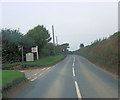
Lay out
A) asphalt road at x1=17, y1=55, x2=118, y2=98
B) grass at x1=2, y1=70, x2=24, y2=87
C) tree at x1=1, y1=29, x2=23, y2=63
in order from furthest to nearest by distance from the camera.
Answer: tree at x1=1, y1=29, x2=23, y2=63
grass at x1=2, y1=70, x2=24, y2=87
asphalt road at x1=17, y1=55, x2=118, y2=98

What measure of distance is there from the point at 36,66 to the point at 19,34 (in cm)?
820

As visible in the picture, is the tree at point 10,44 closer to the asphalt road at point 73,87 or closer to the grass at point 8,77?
the asphalt road at point 73,87

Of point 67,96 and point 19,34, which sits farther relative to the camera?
point 19,34

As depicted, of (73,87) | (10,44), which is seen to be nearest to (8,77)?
(73,87)

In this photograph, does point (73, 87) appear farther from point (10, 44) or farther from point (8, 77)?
point (10, 44)

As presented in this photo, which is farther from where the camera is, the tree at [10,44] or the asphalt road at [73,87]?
the tree at [10,44]

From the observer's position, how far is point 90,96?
5777mm

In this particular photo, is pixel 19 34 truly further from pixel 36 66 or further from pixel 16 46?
pixel 36 66

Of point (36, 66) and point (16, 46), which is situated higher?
point (16, 46)

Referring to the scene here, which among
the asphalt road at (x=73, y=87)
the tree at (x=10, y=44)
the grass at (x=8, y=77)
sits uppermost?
the tree at (x=10, y=44)

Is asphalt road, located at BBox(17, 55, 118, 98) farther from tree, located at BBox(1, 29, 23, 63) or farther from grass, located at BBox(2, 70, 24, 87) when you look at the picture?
tree, located at BBox(1, 29, 23, 63)

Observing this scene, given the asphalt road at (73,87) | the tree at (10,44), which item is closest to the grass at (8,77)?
the asphalt road at (73,87)

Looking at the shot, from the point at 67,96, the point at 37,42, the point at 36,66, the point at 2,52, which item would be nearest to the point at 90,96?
the point at 67,96

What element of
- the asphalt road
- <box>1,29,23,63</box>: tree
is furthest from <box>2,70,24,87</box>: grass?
<box>1,29,23,63</box>: tree
